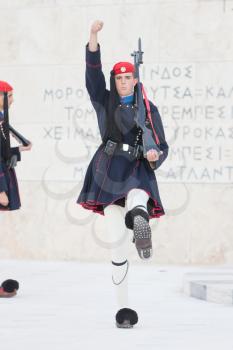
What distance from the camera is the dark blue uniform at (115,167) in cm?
659

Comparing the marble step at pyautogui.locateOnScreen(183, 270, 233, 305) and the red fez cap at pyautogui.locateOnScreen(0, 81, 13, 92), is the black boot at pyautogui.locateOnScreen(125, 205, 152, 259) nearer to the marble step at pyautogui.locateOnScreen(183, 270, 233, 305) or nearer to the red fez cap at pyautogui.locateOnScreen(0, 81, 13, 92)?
the marble step at pyautogui.locateOnScreen(183, 270, 233, 305)

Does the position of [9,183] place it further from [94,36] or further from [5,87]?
[94,36]

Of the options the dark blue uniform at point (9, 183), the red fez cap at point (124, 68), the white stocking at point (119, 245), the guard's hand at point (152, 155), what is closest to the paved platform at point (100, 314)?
the white stocking at point (119, 245)

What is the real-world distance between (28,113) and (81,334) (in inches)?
251

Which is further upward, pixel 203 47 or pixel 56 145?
pixel 203 47

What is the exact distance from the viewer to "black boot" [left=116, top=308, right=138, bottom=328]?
657cm

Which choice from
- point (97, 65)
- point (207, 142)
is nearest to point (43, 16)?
point (207, 142)

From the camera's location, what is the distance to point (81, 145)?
12188mm

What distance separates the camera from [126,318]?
259 inches

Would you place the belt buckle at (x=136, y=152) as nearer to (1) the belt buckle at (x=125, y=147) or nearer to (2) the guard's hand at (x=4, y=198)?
(1) the belt buckle at (x=125, y=147)

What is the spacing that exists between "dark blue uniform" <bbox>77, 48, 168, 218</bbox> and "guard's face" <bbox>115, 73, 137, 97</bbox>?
0.30 ft

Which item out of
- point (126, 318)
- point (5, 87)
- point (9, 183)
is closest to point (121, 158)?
point (126, 318)

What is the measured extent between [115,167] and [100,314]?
1.34 m

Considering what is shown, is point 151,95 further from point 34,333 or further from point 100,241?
point 34,333
